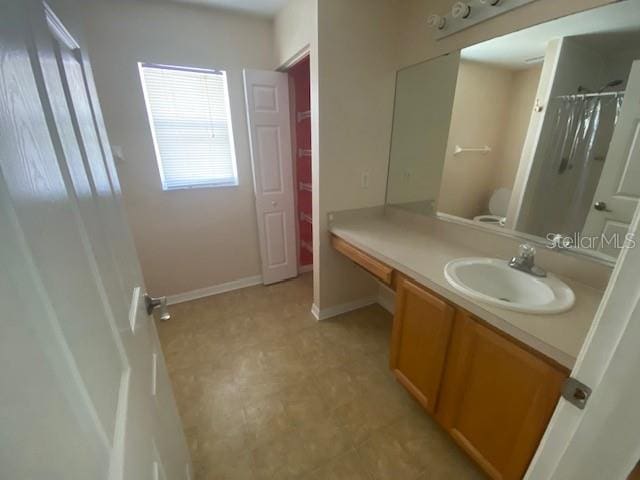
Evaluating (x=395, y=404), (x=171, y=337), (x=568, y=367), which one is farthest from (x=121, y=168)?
(x=568, y=367)

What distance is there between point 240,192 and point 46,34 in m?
2.13

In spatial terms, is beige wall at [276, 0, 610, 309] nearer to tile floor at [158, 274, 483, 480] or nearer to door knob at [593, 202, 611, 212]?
tile floor at [158, 274, 483, 480]

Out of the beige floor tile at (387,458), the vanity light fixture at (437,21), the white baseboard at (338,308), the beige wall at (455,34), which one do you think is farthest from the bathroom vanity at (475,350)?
the vanity light fixture at (437,21)

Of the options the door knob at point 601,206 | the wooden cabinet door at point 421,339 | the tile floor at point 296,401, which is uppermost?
the door knob at point 601,206

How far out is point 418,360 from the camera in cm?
135

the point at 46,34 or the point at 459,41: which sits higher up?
the point at 459,41

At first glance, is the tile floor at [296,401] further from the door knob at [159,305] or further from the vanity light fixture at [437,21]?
the vanity light fixture at [437,21]

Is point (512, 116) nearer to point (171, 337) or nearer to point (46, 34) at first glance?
point (46, 34)

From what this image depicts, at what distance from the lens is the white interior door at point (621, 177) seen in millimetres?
970

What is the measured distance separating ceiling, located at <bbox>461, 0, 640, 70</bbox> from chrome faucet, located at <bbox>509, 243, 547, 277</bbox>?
2.75 ft

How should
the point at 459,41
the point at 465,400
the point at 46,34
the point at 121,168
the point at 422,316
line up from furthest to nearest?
1. the point at 121,168
2. the point at 459,41
3. the point at 422,316
4. the point at 465,400
5. the point at 46,34

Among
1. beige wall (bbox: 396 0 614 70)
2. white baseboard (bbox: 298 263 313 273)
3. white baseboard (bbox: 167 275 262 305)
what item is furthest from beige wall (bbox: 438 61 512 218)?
white baseboard (bbox: 167 275 262 305)

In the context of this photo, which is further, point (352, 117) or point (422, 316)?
Answer: point (352, 117)

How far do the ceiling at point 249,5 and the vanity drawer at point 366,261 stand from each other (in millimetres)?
1822
